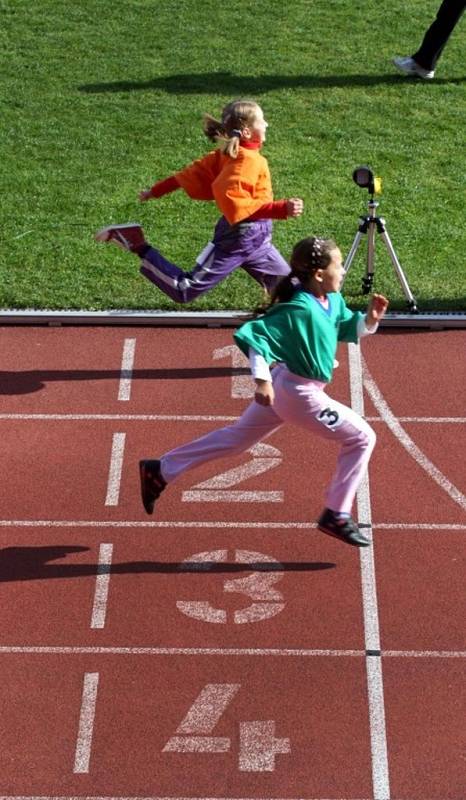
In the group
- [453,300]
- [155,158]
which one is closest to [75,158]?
[155,158]

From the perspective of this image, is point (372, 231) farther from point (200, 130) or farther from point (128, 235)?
point (200, 130)

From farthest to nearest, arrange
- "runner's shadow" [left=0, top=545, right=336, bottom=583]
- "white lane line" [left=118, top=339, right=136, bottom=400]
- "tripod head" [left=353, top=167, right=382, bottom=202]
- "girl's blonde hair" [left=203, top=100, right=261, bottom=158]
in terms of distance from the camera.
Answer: "tripod head" [left=353, top=167, right=382, bottom=202], "white lane line" [left=118, top=339, right=136, bottom=400], "girl's blonde hair" [left=203, top=100, right=261, bottom=158], "runner's shadow" [left=0, top=545, right=336, bottom=583]

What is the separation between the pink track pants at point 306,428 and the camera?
965 cm

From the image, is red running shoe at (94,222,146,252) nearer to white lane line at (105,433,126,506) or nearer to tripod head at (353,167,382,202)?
white lane line at (105,433,126,506)

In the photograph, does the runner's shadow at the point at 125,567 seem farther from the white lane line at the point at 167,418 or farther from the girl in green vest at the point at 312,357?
the white lane line at the point at 167,418

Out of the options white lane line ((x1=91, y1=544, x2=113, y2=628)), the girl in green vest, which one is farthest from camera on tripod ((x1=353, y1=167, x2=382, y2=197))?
white lane line ((x1=91, y1=544, x2=113, y2=628))

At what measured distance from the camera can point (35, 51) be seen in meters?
19.2

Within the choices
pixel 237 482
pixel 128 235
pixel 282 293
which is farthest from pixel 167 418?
pixel 282 293

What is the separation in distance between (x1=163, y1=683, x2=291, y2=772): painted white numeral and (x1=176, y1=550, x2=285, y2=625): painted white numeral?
0.82m

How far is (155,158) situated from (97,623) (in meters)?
8.15

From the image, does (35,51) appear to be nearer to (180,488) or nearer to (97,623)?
(180,488)

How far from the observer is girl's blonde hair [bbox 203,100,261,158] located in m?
11.5

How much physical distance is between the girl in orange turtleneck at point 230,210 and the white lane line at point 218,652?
11.5 feet

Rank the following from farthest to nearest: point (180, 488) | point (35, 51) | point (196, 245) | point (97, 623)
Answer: point (35, 51)
point (196, 245)
point (180, 488)
point (97, 623)
